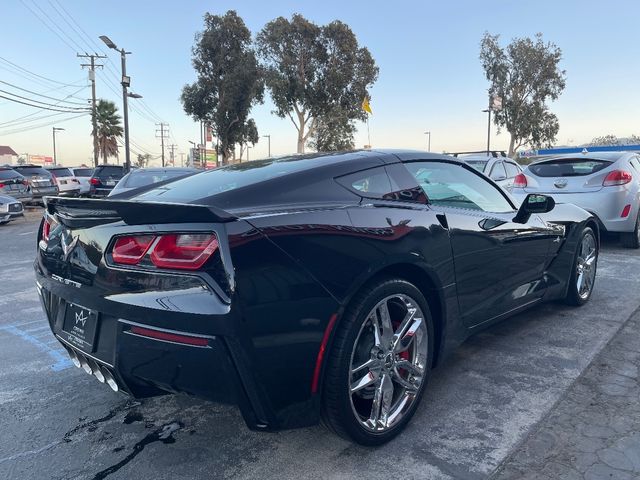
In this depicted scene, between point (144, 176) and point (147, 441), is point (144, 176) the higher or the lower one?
the higher one

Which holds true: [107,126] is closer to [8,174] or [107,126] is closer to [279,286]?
[8,174]

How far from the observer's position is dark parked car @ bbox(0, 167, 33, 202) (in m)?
15.0

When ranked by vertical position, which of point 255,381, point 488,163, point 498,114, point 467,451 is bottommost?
point 467,451

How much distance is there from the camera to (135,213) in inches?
79.9

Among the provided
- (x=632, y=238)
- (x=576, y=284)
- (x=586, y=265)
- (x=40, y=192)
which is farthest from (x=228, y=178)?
(x=40, y=192)

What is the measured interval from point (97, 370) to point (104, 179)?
54.4 feet

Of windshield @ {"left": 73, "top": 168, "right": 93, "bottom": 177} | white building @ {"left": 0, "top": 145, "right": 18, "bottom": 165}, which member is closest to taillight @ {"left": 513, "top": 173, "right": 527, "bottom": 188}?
windshield @ {"left": 73, "top": 168, "right": 93, "bottom": 177}

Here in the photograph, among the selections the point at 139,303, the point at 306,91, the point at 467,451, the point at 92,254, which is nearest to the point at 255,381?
the point at 139,303

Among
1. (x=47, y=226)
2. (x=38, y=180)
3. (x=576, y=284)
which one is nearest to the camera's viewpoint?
(x=47, y=226)

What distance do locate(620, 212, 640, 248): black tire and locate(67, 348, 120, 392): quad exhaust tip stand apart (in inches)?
303

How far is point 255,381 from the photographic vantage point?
1.94 m

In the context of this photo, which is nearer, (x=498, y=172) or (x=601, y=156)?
(x=601, y=156)

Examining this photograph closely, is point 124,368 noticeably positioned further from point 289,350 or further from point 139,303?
point 289,350

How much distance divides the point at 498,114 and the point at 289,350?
129 ft
